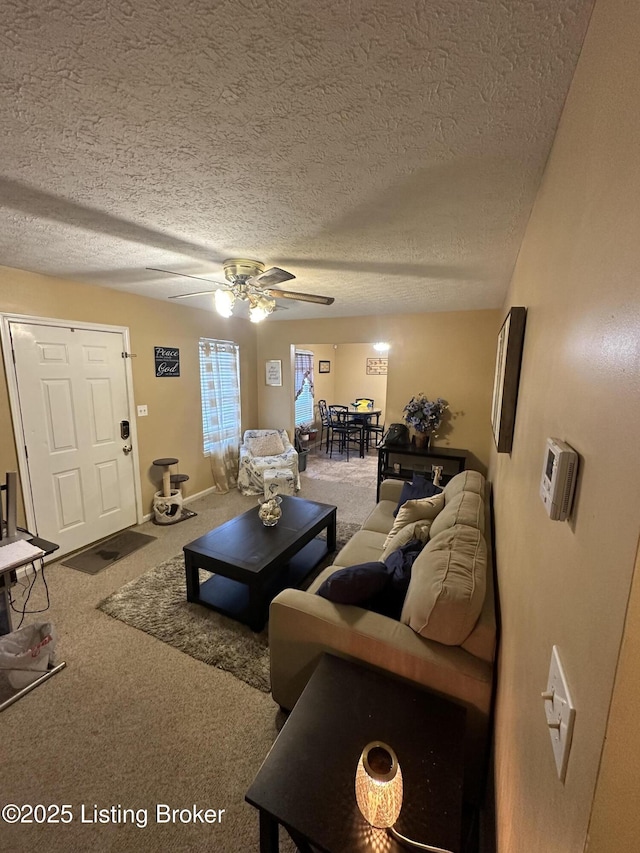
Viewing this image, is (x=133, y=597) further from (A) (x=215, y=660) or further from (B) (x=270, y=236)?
(B) (x=270, y=236)

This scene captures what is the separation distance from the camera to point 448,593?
1.30m

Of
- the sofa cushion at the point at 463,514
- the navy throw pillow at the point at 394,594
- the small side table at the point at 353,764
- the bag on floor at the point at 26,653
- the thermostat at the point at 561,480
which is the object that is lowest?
the bag on floor at the point at 26,653

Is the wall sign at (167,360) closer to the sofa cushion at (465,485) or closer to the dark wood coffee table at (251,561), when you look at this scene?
the dark wood coffee table at (251,561)

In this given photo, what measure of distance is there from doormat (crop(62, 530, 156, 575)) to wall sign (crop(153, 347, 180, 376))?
174 centimetres

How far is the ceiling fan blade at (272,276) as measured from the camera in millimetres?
1990

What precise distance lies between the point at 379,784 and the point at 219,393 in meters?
4.46

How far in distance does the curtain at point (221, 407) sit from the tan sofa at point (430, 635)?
331 cm

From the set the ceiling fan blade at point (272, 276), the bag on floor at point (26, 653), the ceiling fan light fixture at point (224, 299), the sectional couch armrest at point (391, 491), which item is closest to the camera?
the bag on floor at point (26, 653)

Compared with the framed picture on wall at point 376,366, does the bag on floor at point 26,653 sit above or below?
below

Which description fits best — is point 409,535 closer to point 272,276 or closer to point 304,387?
point 272,276

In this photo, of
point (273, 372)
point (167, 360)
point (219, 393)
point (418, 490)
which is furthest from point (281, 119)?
point (273, 372)

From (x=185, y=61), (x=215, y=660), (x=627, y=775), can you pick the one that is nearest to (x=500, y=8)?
(x=185, y=61)

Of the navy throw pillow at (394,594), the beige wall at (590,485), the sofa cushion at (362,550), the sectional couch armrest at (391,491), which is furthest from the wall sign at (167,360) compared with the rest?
the beige wall at (590,485)

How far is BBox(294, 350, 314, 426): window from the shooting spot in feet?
22.2
